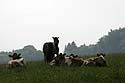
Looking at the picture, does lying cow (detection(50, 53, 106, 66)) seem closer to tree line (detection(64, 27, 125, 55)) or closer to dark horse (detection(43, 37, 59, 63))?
dark horse (detection(43, 37, 59, 63))

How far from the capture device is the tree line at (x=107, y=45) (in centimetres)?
17207

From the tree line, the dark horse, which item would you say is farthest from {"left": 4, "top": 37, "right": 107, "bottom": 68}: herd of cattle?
the tree line

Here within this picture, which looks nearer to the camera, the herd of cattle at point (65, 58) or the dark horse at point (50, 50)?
the herd of cattle at point (65, 58)

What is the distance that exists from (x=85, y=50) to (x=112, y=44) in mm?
20695

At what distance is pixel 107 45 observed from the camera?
7023 inches

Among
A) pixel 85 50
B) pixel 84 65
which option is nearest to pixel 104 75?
pixel 84 65

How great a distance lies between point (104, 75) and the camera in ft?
62.0

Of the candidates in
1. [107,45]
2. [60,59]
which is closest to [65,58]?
[60,59]

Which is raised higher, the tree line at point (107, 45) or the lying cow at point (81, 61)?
the tree line at point (107, 45)

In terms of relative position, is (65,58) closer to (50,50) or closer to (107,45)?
(50,50)

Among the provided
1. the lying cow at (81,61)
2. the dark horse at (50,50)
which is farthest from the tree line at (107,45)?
the lying cow at (81,61)

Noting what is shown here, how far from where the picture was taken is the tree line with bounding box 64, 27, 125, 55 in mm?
172075

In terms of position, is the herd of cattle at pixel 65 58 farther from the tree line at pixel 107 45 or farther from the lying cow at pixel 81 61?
the tree line at pixel 107 45

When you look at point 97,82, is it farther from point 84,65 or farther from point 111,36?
point 111,36
